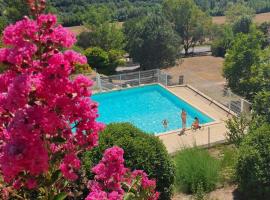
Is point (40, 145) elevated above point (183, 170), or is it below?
above

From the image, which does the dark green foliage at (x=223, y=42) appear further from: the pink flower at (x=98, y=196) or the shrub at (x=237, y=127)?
the pink flower at (x=98, y=196)

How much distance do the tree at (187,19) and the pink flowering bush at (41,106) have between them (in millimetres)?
31555

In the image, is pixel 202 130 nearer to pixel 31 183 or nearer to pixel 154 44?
pixel 154 44

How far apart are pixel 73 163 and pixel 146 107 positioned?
17.4 meters

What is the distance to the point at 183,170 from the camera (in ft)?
33.0

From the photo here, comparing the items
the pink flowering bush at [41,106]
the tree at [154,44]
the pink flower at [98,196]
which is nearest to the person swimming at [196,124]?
the tree at [154,44]

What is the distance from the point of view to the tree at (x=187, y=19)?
3384cm

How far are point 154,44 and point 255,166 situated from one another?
17099 millimetres

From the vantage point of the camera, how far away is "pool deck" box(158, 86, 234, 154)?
15.0 meters

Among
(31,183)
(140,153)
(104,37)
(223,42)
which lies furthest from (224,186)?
(223,42)

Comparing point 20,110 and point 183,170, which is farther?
point 183,170

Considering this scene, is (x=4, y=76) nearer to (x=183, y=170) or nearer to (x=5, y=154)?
(x=5, y=154)

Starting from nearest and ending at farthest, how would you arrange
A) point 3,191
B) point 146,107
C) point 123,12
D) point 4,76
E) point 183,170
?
1. point 4,76
2. point 3,191
3. point 183,170
4. point 146,107
5. point 123,12

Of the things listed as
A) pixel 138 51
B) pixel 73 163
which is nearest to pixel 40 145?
pixel 73 163
